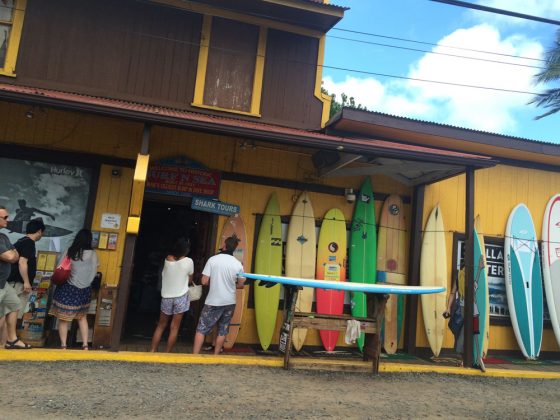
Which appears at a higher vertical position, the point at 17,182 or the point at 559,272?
the point at 17,182

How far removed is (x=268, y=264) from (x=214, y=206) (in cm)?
124

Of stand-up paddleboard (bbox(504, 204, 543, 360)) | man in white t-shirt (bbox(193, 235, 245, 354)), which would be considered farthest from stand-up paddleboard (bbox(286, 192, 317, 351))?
stand-up paddleboard (bbox(504, 204, 543, 360))

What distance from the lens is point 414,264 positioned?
7008mm

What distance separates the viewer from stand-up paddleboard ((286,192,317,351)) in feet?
21.4

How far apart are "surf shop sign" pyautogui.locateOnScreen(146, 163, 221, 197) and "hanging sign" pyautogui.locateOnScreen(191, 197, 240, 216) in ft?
0.54

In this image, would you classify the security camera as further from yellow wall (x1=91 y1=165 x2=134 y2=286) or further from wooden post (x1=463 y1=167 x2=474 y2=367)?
yellow wall (x1=91 y1=165 x2=134 y2=286)

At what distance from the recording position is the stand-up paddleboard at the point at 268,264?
626cm

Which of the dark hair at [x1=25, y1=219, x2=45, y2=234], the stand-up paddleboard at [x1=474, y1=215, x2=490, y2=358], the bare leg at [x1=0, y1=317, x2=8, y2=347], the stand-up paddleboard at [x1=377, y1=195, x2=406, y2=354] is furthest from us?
the stand-up paddleboard at [x1=377, y1=195, x2=406, y2=354]

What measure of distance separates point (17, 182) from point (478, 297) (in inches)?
284

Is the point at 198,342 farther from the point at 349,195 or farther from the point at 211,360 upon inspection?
the point at 349,195

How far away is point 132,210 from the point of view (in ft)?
15.5

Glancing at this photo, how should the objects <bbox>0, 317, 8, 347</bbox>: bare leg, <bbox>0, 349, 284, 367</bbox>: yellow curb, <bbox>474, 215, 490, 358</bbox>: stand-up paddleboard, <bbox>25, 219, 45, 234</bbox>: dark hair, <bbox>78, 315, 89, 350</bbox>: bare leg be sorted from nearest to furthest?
<bbox>0, 349, 284, 367</bbox>: yellow curb < <bbox>0, 317, 8, 347</bbox>: bare leg < <bbox>25, 219, 45, 234</bbox>: dark hair < <bbox>78, 315, 89, 350</bbox>: bare leg < <bbox>474, 215, 490, 358</bbox>: stand-up paddleboard

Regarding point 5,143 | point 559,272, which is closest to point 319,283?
point 5,143

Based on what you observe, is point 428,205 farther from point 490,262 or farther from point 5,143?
point 5,143
